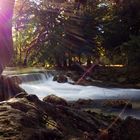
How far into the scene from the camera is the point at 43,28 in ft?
133

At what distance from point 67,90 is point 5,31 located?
56.9 ft

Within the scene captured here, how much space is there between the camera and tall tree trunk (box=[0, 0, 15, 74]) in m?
7.99

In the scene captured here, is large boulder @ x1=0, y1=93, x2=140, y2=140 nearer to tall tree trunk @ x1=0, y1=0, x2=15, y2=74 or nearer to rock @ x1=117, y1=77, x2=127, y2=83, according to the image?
tall tree trunk @ x1=0, y1=0, x2=15, y2=74

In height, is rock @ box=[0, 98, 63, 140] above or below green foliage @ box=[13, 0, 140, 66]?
below

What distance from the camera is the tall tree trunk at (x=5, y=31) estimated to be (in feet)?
26.2

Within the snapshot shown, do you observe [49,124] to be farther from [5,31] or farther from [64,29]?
[64,29]

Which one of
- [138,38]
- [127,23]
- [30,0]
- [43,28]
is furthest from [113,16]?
[43,28]


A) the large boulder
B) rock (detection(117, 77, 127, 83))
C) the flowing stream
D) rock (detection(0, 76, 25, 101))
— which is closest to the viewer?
the large boulder

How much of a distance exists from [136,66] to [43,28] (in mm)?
16341

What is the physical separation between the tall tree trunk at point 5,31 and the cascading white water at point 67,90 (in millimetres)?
13429

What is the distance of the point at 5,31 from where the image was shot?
26.5 feet

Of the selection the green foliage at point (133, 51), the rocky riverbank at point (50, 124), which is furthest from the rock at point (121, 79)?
the rocky riverbank at point (50, 124)

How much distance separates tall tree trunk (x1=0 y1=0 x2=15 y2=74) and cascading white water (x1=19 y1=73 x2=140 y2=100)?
44.1 ft

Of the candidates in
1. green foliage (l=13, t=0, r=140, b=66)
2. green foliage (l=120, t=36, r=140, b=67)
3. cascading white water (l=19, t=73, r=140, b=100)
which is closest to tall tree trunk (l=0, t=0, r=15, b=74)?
cascading white water (l=19, t=73, r=140, b=100)
